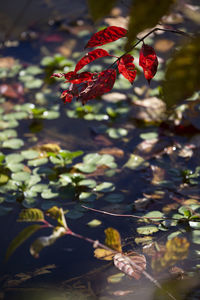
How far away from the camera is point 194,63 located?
63 centimetres

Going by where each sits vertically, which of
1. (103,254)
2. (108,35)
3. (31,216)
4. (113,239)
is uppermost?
(108,35)

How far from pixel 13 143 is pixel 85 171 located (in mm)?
414

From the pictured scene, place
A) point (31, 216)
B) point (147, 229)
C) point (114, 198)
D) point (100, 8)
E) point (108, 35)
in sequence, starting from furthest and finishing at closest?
point (114, 198), point (147, 229), point (31, 216), point (108, 35), point (100, 8)

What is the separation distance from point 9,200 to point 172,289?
2.28 ft

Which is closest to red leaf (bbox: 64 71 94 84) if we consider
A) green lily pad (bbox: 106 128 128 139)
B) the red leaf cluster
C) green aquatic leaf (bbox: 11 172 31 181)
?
the red leaf cluster

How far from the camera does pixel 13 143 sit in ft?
5.65

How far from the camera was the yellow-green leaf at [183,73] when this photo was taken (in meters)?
0.62

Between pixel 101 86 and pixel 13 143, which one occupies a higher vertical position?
pixel 101 86

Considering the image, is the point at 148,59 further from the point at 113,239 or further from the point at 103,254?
the point at 103,254

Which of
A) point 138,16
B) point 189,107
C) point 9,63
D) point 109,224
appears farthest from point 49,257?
point 9,63

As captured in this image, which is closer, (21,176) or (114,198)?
(114,198)

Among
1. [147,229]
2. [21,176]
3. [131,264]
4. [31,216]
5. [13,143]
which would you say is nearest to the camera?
[31,216]

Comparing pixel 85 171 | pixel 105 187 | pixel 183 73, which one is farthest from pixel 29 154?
pixel 183 73

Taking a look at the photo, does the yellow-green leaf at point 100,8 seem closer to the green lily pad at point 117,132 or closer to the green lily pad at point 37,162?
the green lily pad at point 37,162
